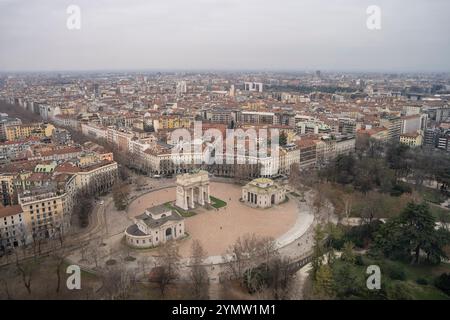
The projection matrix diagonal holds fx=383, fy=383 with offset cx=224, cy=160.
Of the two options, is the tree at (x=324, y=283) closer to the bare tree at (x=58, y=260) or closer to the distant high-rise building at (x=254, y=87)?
the bare tree at (x=58, y=260)

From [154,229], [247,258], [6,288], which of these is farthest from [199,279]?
[6,288]

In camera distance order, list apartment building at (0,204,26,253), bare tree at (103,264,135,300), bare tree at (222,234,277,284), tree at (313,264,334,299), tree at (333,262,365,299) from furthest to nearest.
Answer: apartment building at (0,204,26,253) < bare tree at (222,234,277,284) < tree at (333,262,365,299) < bare tree at (103,264,135,300) < tree at (313,264,334,299)

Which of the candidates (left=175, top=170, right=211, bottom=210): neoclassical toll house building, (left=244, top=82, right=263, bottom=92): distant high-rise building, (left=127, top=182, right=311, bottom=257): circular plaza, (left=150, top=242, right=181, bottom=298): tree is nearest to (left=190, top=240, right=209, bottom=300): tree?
(left=150, top=242, right=181, bottom=298): tree

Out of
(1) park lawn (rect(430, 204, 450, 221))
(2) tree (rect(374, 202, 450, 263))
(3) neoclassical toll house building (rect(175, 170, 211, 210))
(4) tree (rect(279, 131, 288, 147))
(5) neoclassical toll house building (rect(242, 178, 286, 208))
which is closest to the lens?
(2) tree (rect(374, 202, 450, 263))

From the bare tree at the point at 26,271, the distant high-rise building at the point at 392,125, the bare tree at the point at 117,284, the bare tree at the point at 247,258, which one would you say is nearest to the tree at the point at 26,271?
the bare tree at the point at 26,271

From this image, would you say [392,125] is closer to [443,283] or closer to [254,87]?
[443,283]

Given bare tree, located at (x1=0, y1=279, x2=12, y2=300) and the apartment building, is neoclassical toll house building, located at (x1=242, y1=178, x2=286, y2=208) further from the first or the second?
bare tree, located at (x1=0, y1=279, x2=12, y2=300)
